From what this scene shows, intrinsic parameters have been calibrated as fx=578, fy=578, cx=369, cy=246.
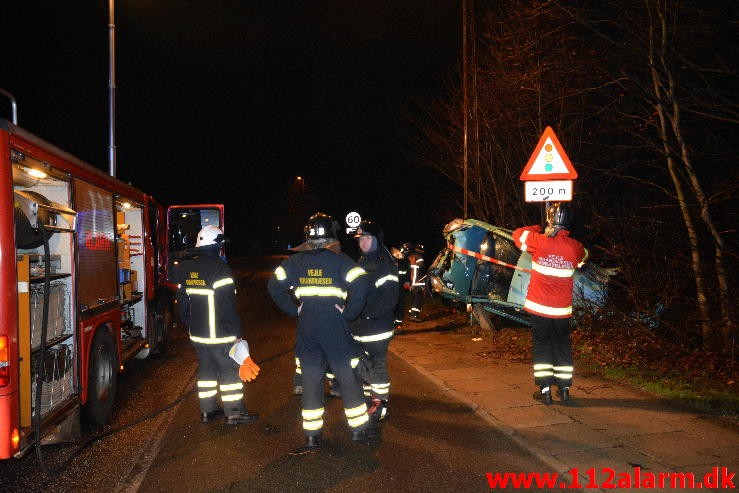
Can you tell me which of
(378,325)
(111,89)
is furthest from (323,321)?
(111,89)

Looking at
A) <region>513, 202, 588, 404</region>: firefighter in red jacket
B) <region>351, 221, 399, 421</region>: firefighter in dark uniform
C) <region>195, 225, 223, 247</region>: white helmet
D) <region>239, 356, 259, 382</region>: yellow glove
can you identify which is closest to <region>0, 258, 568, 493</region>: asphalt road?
<region>351, 221, 399, 421</region>: firefighter in dark uniform

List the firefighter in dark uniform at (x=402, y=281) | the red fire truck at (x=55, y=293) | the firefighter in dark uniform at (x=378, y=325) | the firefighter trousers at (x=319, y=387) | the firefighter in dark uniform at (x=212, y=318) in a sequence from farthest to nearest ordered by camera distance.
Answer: the firefighter in dark uniform at (x=402, y=281), the firefighter in dark uniform at (x=378, y=325), the firefighter in dark uniform at (x=212, y=318), the firefighter trousers at (x=319, y=387), the red fire truck at (x=55, y=293)

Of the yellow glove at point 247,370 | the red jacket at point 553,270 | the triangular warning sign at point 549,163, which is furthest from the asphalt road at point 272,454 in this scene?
the triangular warning sign at point 549,163

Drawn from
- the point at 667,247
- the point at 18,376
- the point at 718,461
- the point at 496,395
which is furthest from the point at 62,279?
the point at 667,247

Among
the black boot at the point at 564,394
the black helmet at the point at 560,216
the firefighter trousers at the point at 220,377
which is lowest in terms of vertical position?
the black boot at the point at 564,394

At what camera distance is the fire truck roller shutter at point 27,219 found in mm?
4266

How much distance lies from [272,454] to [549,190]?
14.2ft

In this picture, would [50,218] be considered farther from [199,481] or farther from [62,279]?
[199,481]

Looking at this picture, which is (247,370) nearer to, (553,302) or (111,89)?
(553,302)

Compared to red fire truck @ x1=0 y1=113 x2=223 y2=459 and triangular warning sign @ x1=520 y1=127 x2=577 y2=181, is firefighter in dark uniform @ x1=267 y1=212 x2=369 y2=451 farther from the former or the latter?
triangular warning sign @ x1=520 y1=127 x2=577 y2=181

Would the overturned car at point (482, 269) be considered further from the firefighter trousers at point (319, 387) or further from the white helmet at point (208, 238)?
the firefighter trousers at point (319, 387)

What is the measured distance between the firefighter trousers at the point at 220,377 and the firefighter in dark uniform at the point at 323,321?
3.10 feet

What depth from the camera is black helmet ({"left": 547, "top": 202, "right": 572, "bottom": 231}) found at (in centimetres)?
609

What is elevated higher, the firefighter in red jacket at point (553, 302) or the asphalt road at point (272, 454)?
the firefighter in red jacket at point (553, 302)
